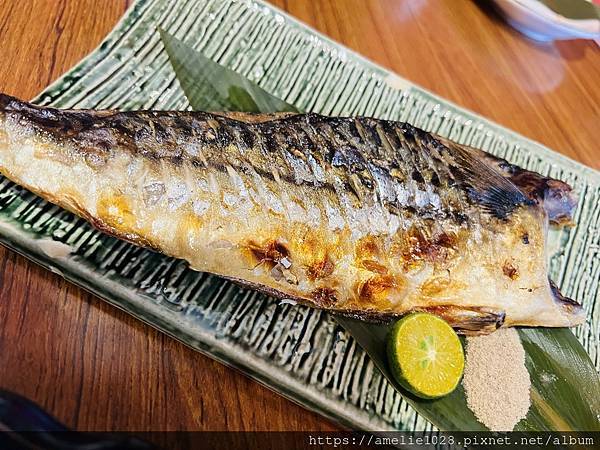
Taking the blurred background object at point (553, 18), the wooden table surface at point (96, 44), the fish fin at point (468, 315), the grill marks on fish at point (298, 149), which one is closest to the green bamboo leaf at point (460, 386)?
the fish fin at point (468, 315)

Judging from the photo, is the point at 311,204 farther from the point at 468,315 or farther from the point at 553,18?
the point at 553,18

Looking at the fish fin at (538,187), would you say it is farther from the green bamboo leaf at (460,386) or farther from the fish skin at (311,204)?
the green bamboo leaf at (460,386)

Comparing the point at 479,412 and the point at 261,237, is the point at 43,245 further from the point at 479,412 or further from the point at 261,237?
the point at 479,412

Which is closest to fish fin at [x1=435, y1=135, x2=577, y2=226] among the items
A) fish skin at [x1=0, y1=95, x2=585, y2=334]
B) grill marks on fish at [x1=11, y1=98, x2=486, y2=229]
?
fish skin at [x1=0, y1=95, x2=585, y2=334]

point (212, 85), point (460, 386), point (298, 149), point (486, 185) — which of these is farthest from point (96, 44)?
point (460, 386)

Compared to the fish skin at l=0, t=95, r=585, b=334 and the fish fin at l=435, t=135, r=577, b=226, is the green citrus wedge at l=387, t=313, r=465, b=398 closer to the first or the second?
the fish skin at l=0, t=95, r=585, b=334

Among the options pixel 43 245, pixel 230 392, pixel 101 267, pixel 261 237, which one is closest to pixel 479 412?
pixel 230 392

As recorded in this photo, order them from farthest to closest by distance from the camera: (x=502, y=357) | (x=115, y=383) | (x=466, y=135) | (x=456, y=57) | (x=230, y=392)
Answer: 1. (x=456, y=57)
2. (x=466, y=135)
3. (x=502, y=357)
4. (x=230, y=392)
5. (x=115, y=383)
